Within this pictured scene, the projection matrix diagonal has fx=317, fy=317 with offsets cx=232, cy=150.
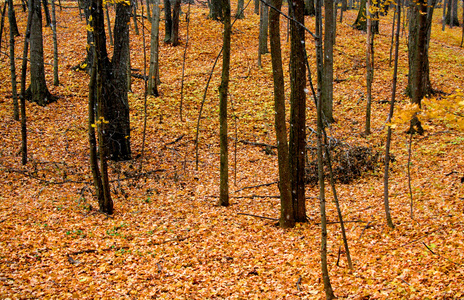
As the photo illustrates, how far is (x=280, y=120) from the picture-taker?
19.8 feet

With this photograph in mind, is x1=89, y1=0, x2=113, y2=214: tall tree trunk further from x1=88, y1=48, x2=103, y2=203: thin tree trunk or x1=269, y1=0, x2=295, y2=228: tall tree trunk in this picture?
x1=269, y1=0, x2=295, y2=228: tall tree trunk

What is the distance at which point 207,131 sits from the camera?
12195 mm

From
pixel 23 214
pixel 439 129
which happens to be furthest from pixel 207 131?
pixel 439 129

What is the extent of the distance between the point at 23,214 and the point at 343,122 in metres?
10.6

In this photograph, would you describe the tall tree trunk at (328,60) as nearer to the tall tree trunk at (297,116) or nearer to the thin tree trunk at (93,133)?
the tall tree trunk at (297,116)

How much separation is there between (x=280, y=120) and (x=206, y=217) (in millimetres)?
2781

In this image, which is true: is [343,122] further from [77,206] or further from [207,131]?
[77,206]

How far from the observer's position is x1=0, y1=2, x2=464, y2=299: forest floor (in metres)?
4.70

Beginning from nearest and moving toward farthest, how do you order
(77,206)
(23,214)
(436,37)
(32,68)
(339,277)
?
(339,277)
(23,214)
(77,206)
(32,68)
(436,37)

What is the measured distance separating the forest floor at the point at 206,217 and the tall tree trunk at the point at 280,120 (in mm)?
426

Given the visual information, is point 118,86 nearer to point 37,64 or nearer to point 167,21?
point 37,64

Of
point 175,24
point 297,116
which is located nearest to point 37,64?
point 175,24

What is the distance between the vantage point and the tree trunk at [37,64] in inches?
470

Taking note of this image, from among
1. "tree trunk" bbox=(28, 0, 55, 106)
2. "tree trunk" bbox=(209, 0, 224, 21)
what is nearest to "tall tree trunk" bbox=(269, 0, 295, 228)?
"tree trunk" bbox=(28, 0, 55, 106)
